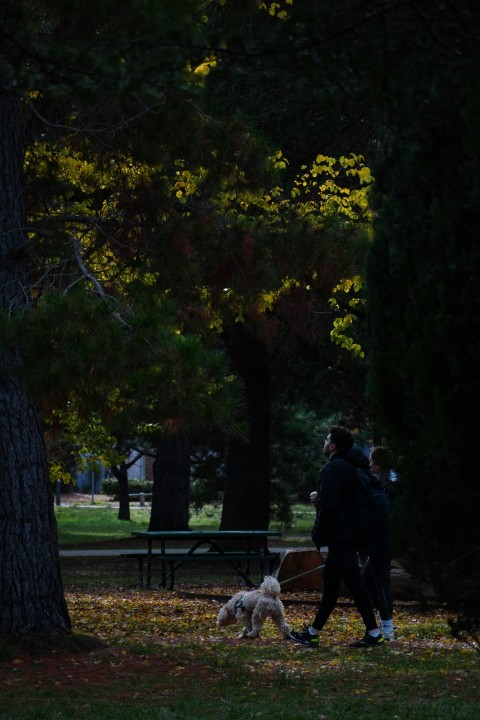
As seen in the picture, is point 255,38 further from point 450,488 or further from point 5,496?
point 5,496

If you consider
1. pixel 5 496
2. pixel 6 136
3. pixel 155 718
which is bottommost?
pixel 155 718

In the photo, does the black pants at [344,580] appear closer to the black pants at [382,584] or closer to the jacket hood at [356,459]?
the black pants at [382,584]

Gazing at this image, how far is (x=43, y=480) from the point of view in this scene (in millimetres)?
10172

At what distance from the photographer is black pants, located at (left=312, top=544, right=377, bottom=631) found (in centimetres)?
1030

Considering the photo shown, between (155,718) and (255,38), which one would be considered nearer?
(255,38)

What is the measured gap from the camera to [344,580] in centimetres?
1037

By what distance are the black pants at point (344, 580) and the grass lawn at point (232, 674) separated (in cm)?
29

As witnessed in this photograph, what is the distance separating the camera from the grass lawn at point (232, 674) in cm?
761

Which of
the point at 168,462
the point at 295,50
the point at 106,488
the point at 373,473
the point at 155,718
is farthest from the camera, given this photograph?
the point at 106,488

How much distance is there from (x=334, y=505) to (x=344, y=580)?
64 cm

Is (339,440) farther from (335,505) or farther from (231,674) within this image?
(231,674)

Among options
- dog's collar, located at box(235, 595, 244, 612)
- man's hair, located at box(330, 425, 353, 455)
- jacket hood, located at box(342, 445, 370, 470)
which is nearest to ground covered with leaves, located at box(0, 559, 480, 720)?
dog's collar, located at box(235, 595, 244, 612)

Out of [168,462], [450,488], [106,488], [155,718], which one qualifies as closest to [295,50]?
[450,488]

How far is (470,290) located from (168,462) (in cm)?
1791
